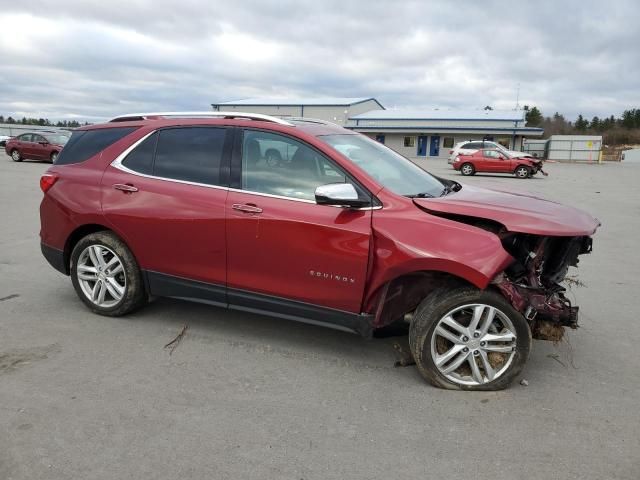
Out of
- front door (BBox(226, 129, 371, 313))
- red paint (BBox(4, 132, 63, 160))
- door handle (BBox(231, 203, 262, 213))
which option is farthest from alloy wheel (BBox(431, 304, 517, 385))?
red paint (BBox(4, 132, 63, 160))

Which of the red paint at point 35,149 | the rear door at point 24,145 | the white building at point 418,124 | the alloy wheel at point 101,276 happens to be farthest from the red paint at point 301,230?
the white building at point 418,124

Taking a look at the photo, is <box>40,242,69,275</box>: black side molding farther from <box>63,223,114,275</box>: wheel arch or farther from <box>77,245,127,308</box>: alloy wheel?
<box>77,245,127,308</box>: alloy wheel

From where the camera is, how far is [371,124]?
5841cm

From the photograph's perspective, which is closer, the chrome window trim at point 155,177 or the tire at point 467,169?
the chrome window trim at point 155,177

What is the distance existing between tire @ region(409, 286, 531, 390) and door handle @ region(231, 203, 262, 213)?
139 centimetres

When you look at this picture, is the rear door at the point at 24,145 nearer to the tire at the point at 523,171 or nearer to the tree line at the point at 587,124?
the tire at the point at 523,171

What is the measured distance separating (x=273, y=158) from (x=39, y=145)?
82.7 feet

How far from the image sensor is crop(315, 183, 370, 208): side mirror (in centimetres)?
344

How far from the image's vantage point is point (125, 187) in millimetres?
4453

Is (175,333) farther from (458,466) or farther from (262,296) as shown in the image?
(458,466)

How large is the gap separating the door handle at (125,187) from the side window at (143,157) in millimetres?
159

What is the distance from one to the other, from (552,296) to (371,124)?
56.6 meters

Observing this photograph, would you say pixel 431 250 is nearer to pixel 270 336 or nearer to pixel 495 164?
pixel 270 336

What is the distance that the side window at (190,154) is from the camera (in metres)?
4.19
